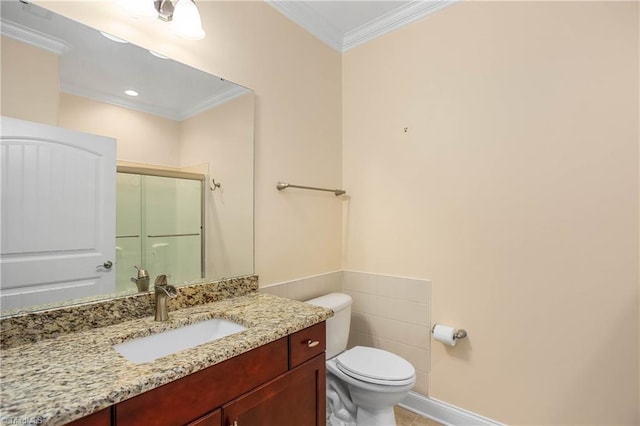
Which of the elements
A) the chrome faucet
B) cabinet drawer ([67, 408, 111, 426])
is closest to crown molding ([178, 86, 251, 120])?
the chrome faucet

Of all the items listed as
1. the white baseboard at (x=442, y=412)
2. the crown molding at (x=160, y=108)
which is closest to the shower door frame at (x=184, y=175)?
the crown molding at (x=160, y=108)

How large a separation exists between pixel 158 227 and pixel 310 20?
5.21 feet

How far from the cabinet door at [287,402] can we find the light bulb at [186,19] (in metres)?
1.40

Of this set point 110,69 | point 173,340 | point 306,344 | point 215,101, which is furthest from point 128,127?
point 306,344

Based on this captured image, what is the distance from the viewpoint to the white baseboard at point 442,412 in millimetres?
1734

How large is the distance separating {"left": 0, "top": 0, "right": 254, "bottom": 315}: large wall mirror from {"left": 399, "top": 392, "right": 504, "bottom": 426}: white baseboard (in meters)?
1.33

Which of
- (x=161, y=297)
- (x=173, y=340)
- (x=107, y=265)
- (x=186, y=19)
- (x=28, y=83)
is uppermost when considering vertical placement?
(x=186, y=19)

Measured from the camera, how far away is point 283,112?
1.88m

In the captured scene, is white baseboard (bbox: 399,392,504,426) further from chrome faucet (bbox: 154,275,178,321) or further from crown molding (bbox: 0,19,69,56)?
crown molding (bbox: 0,19,69,56)

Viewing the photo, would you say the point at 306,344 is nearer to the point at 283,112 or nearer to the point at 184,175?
the point at 184,175

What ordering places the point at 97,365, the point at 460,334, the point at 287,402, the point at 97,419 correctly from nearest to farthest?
1. the point at 97,419
2. the point at 97,365
3. the point at 287,402
4. the point at 460,334

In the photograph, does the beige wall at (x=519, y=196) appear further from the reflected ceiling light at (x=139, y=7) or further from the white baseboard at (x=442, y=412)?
the reflected ceiling light at (x=139, y=7)

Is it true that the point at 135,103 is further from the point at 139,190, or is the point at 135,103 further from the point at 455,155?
the point at 455,155

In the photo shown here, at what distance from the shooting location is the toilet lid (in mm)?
1528
